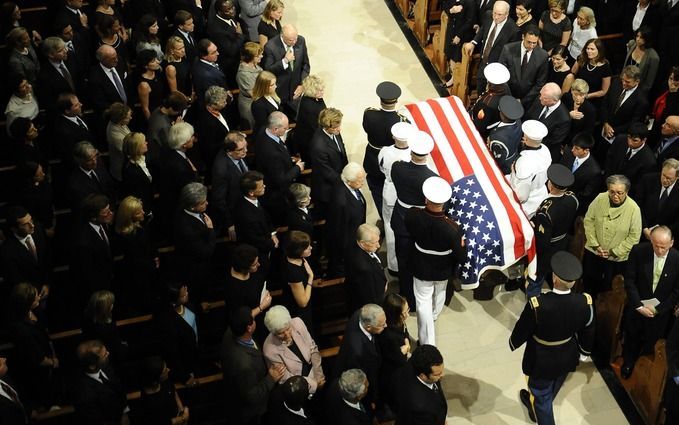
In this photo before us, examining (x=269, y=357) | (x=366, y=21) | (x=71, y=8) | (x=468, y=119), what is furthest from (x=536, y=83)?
(x=71, y=8)

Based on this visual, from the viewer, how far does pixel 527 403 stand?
277 inches

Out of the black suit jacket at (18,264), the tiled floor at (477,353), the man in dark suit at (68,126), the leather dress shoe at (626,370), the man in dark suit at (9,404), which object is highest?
the man in dark suit at (68,126)

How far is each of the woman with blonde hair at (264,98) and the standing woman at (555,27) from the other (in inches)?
122

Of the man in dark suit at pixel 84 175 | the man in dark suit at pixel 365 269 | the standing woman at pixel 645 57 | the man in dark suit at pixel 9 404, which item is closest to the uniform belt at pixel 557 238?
the man in dark suit at pixel 365 269

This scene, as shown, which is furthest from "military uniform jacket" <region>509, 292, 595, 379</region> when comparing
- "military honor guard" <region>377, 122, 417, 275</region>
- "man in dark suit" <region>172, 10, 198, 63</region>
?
"man in dark suit" <region>172, 10, 198, 63</region>

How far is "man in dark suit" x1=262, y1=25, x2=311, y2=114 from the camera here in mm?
8672

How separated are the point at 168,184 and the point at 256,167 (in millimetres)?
799

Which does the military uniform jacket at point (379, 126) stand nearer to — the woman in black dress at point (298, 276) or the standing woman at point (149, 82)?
the woman in black dress at point (298, 276)

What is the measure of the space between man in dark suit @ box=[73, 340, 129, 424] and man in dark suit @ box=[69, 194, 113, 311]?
1.06 m

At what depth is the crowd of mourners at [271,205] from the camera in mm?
6004

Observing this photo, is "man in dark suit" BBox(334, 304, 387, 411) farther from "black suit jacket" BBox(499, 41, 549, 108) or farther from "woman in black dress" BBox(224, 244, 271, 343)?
"black suit jacket" BBox(499, 41, 549, 108)

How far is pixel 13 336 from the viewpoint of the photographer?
608cm

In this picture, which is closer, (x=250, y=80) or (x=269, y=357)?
(x=269, y=357)

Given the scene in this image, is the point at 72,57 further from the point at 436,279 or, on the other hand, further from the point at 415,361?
the point at 415,361
